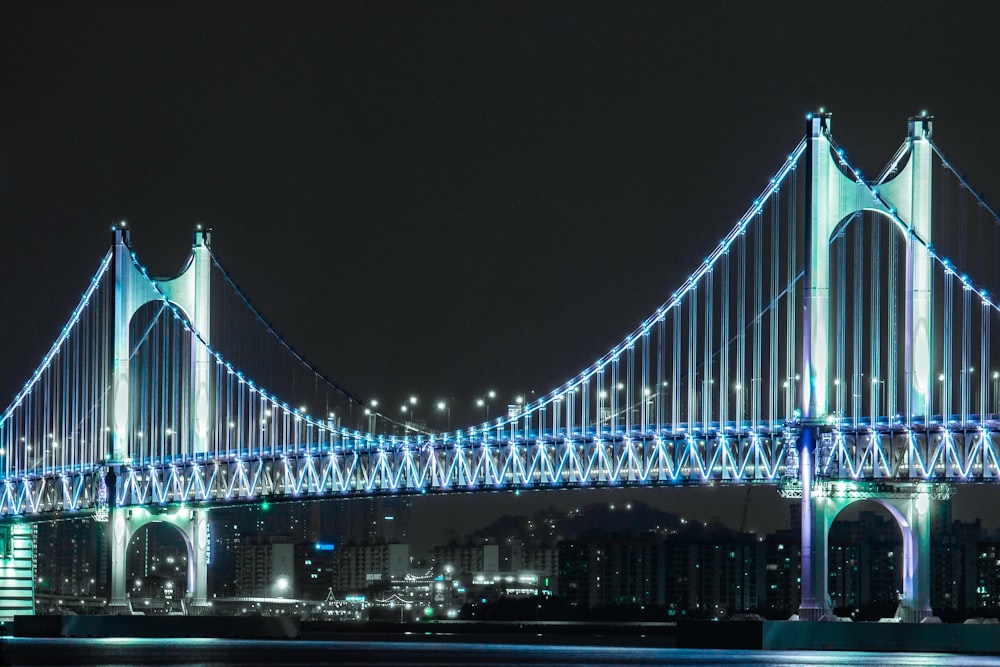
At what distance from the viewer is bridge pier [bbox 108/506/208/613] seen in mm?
89125

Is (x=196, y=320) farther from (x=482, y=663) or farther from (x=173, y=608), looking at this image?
(x=482, y=663)

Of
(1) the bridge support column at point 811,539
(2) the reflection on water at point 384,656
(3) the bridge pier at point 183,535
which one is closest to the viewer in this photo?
(2) the reflection on water at point 384,656

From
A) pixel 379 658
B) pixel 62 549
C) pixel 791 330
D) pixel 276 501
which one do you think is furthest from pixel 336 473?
pixel 62 549

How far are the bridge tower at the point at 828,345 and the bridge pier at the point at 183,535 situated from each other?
32217 mm

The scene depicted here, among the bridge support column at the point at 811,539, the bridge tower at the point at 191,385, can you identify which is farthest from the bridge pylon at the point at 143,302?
the bridge support column at the point at 811,539

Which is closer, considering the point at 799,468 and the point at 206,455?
the point at 799,468

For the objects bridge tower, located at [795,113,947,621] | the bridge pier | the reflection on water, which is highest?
bridge tower, located at [795,113,947,621]

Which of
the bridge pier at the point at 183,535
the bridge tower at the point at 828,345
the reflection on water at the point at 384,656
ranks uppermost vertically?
the bridge tower at the point at 828,345

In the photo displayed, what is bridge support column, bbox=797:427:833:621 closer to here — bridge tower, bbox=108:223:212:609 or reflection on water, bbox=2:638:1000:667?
reflection on water, bbox=2:638:1000:667

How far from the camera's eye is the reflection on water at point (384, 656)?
63.0 meters

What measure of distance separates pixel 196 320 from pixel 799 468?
1390 inches

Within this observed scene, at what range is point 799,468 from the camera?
65188mm

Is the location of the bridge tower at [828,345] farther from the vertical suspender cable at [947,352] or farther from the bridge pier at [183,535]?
the bridge pier at [183,535]

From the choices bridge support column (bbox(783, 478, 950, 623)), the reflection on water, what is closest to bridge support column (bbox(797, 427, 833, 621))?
bridge support column (bbox(783, 478, 950, 623))
